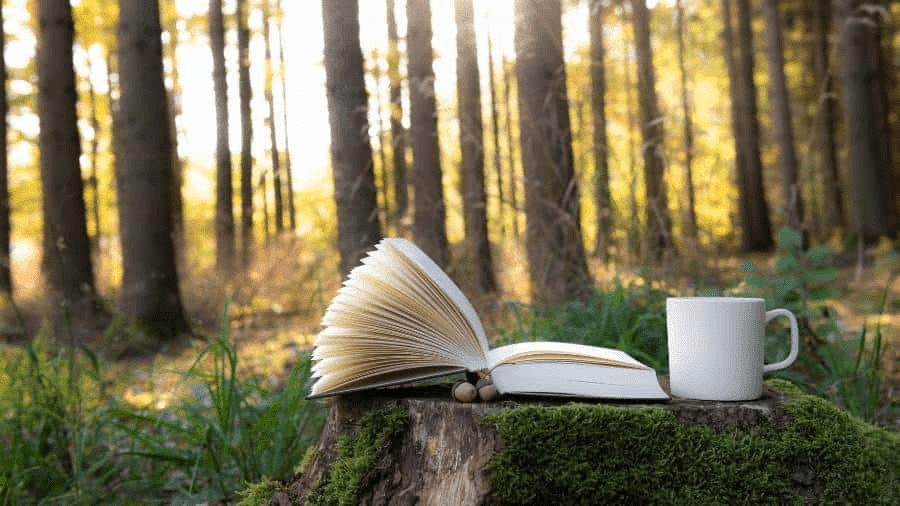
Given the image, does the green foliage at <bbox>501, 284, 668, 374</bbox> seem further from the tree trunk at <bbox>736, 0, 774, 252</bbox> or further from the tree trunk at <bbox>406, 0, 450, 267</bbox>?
the tree trunk at <bbox>736, 0, 774, 252</bbox>

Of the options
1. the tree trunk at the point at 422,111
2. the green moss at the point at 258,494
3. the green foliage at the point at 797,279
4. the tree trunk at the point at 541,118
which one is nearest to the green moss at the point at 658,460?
the green moss at the point at 258,494

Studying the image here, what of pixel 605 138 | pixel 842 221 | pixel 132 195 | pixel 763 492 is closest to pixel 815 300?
pixel 605 138

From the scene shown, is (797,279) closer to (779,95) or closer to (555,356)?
(555,356)

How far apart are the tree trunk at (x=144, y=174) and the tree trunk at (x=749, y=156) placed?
952cm

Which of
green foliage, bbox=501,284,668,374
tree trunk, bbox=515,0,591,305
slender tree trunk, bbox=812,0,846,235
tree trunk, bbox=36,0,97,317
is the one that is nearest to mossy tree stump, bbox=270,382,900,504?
green foliage, bbox=501,284,668,374

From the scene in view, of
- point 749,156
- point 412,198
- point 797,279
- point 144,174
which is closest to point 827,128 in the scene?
point 749,156

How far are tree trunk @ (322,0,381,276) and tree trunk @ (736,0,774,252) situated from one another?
9.66 meters

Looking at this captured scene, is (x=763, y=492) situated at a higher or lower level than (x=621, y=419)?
lower

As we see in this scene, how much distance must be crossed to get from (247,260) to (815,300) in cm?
636

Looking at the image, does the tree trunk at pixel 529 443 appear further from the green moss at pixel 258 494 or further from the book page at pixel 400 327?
the green moss at pixel 258 494

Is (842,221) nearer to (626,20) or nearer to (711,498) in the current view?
(626,20)

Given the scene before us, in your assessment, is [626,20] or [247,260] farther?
[626,20]

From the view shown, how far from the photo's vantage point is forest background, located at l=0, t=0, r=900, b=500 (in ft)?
10.3

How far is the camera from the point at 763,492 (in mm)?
1665
